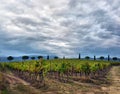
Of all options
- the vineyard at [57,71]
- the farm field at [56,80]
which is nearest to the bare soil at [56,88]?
the farm field at [56,80]

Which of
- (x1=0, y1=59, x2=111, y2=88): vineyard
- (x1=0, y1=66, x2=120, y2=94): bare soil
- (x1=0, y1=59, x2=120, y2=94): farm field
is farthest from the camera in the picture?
(x1=0, y1=59, x2=111, y2=88): vineyard

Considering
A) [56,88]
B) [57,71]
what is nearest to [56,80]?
[57,71]

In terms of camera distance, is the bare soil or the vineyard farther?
the vineyard

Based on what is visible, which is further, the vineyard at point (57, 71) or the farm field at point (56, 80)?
the vineyard at point (57, 71)

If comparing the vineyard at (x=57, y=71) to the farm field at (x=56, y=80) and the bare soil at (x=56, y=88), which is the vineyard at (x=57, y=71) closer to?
the farm field at (x=56, y=80)

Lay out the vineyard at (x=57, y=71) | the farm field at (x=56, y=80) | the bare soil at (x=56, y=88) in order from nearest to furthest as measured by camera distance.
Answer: the bare soil at (x=56, y=88) → the farm field at (x=56, y=80) → the vineyard at (x=57, y=71)

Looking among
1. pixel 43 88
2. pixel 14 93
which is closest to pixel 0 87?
pixel 14 93

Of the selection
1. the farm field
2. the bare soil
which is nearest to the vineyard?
the farm field

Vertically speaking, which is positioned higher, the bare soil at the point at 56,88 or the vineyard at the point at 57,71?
the vineyard at the point at 57,71

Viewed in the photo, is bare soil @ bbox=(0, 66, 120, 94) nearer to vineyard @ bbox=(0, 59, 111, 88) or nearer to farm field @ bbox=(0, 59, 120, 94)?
farm field @ bbox=(0, 59, 120, 94)

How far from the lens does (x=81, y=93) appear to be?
48406 mm

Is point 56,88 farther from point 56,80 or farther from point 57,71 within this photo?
point 57,71

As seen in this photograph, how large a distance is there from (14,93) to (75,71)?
47416mm

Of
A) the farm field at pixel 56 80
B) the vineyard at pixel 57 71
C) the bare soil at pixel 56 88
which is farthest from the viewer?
the vineyard at pixel 57 71
